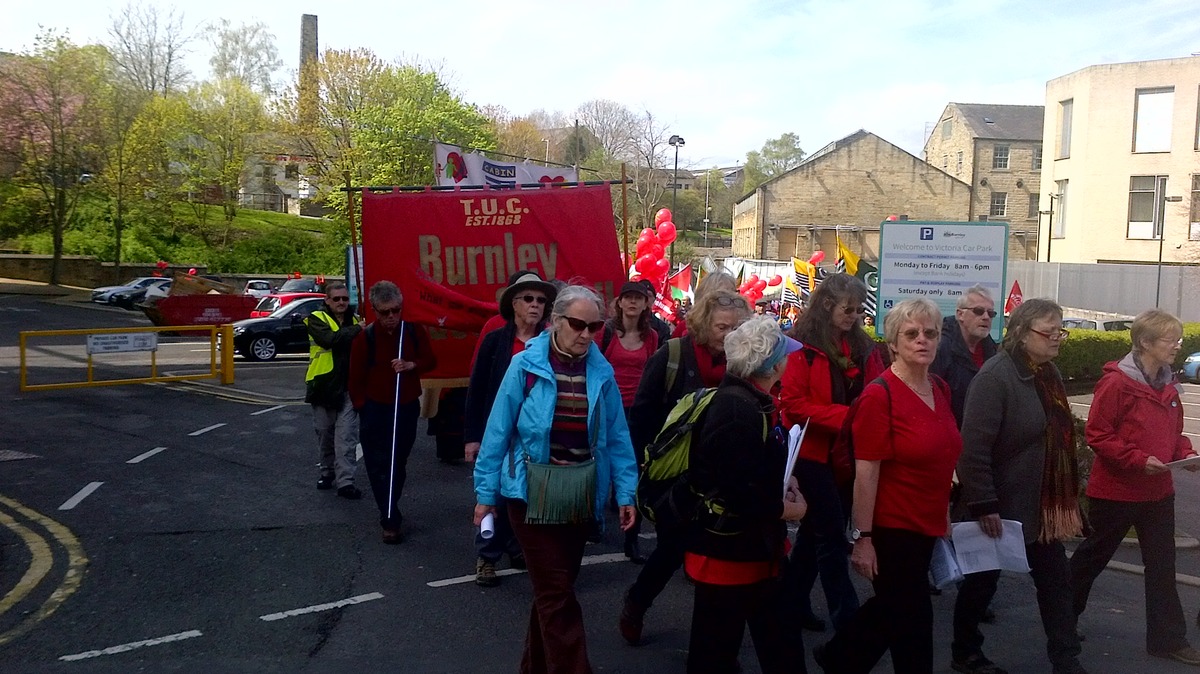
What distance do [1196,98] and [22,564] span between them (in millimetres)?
45101

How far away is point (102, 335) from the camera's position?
15.0 m

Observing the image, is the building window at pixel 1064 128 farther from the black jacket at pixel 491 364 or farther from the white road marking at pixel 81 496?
the black jacket at pixel 491 364

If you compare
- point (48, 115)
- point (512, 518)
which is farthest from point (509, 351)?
point (48, 115)

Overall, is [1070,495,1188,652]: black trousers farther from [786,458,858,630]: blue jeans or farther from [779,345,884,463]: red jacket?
[779,345,884,463]: red jacket

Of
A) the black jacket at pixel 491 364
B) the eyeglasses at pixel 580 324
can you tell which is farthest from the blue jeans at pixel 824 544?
the black jacket at pixel 491 364

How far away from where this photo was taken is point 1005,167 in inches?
2371

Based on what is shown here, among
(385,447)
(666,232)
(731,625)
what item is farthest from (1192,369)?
(731,625)

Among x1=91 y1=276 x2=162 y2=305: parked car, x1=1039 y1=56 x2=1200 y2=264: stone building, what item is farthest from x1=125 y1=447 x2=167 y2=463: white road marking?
x1=1039 y1=56 x2=1200 y2=264: stone building

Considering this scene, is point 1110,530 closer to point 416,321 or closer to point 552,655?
point 552,655

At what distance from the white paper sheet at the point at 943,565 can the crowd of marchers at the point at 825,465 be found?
A: 0.08m

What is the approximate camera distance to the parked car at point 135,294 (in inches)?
1515

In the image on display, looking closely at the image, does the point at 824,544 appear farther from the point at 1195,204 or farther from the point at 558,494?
the point at 1195,204

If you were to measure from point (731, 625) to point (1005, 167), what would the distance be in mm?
62165

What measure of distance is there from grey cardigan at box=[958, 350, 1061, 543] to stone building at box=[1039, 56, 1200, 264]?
130 feet
